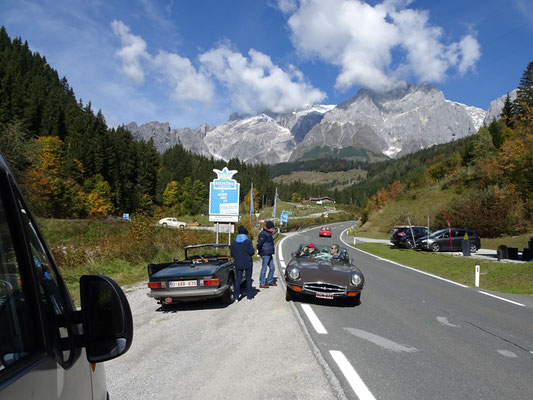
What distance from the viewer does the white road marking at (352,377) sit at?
376 cm

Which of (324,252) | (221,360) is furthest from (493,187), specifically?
(221,360)

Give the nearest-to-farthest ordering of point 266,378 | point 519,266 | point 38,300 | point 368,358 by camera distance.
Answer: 1. point 38,300
2. point 266,378
3. point 368,358
4. point 519,266

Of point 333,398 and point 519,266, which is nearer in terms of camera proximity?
point 333,398

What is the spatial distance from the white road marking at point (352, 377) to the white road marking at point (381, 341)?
876 millimetres

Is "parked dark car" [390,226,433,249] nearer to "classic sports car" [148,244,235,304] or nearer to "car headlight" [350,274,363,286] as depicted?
"car headlight" [350,274,363,286]

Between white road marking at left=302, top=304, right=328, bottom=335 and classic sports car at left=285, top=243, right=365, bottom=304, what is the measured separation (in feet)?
1.12

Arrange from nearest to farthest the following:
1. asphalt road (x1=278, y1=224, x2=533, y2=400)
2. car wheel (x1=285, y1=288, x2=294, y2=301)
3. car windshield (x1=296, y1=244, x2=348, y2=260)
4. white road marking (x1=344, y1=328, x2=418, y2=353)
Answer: asphalt road (x1=278, y1=224, x2=533, y2=400) < white road marking (x1=344, y1=328, x2=418, y2=353) < car wheel (x1=285, y1=288, x2=294, y2=301) < car windshield (x1=296, y1=244, x2=348, y2=260)

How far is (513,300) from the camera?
379 inches

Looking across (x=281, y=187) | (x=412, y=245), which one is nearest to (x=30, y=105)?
(x=412, y=245)

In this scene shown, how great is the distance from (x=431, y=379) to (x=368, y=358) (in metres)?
0.84

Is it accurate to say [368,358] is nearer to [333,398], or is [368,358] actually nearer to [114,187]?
[333,398]

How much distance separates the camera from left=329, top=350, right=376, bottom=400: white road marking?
376cm

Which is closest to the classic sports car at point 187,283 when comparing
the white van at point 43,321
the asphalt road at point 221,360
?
the asphalt road at point 221,360

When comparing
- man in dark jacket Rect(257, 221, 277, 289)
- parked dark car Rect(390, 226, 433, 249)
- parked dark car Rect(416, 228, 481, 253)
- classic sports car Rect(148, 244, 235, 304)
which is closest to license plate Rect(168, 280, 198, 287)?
classic sports car Rect(148, 244, 235, 304)
